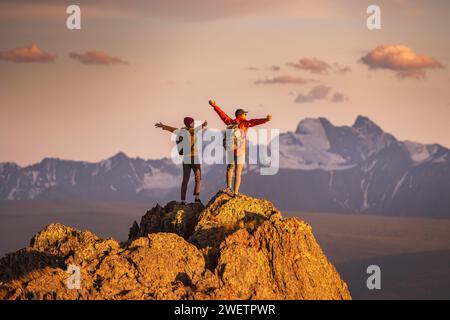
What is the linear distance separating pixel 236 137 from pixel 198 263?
6.89 meters

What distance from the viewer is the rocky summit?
2867 centimetres

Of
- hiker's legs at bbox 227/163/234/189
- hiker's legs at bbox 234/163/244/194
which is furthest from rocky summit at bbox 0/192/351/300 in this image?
hiker's legs at bbox 227/163/234/189

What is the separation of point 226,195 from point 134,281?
284 inches

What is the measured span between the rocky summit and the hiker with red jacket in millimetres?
1159

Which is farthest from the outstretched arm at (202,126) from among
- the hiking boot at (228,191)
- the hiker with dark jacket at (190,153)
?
the hiking boot at (228,191)

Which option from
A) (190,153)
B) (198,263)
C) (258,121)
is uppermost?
(258,121)

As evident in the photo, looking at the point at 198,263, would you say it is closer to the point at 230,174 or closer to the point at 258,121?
the point at 230,174

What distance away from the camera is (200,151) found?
37.6 metres

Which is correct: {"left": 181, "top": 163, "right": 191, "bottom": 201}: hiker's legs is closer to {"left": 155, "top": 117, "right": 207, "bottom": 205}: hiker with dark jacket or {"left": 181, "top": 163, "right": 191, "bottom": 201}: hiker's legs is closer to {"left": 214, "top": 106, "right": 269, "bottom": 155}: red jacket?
{"left": 155, "top": 117, "right": 207, "bottom": 205}: hiker with dark jacket

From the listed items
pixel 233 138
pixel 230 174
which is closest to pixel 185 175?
pixel 230 174

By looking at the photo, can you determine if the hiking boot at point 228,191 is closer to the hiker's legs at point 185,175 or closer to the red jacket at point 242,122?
the red jacket at point 242,122

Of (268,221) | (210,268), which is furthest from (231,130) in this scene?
(210,268)

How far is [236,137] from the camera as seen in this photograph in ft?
118
